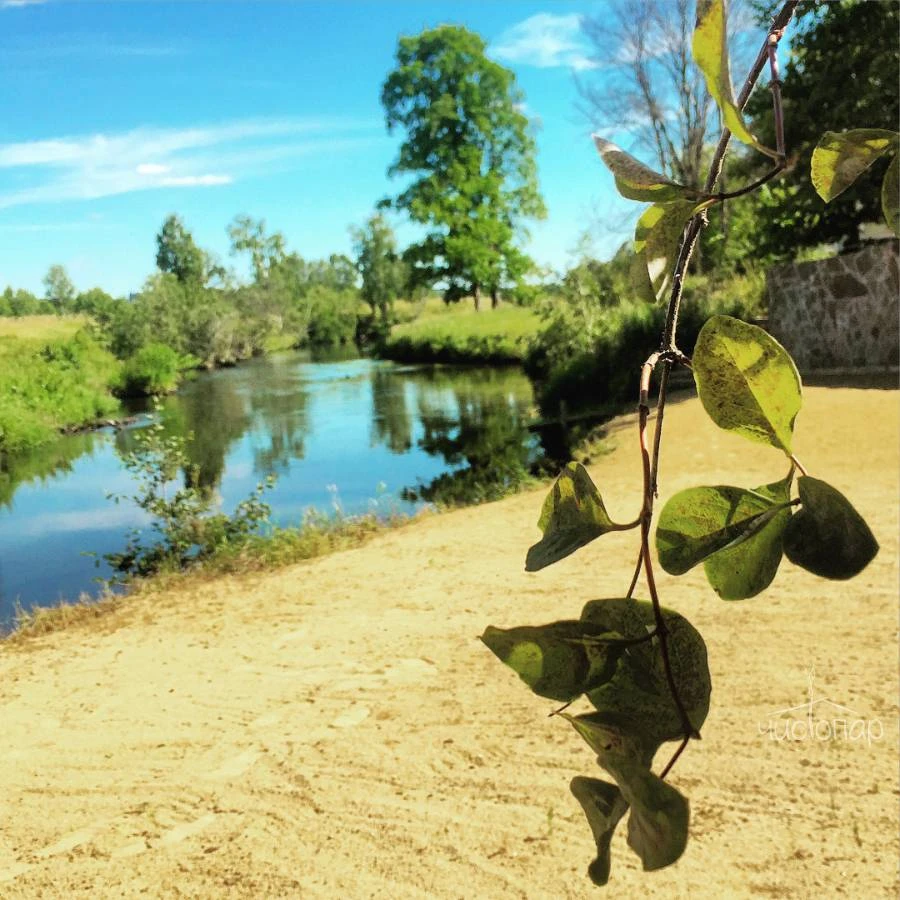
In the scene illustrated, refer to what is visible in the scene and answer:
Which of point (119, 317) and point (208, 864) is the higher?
point (119, 317)

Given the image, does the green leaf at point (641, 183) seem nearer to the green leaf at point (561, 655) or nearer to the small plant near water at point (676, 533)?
the small plant near water at point (676, 533)

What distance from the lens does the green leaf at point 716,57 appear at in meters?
0.20

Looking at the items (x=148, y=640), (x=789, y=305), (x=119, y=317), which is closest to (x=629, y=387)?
(x=789, y=305)

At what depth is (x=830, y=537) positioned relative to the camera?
8.9 inches

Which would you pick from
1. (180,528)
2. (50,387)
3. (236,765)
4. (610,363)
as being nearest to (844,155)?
(236,765)

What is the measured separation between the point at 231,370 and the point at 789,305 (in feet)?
72.1

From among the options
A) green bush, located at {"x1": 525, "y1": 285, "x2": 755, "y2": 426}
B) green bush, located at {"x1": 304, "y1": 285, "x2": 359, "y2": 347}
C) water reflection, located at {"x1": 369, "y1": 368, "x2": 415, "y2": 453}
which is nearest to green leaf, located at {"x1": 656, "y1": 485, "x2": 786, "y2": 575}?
green bush, located at {"x1": 525, "y1": 285, "x2": 755, "y2": 426}

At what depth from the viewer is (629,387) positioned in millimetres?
12945

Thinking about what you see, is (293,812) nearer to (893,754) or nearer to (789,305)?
(893,754)

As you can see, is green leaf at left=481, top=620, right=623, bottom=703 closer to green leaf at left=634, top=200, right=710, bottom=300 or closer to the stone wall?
green leaf at left=634, top=200, right=710, bottom=300

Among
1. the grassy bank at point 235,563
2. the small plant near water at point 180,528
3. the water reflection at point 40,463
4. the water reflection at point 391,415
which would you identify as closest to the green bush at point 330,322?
the water reflection at point 391,415

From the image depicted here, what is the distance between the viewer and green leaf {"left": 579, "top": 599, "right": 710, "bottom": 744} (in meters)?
0.22

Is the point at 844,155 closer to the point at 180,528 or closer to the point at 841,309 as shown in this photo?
the point at 180,528

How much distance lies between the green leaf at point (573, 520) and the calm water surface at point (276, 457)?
7.21 meters
